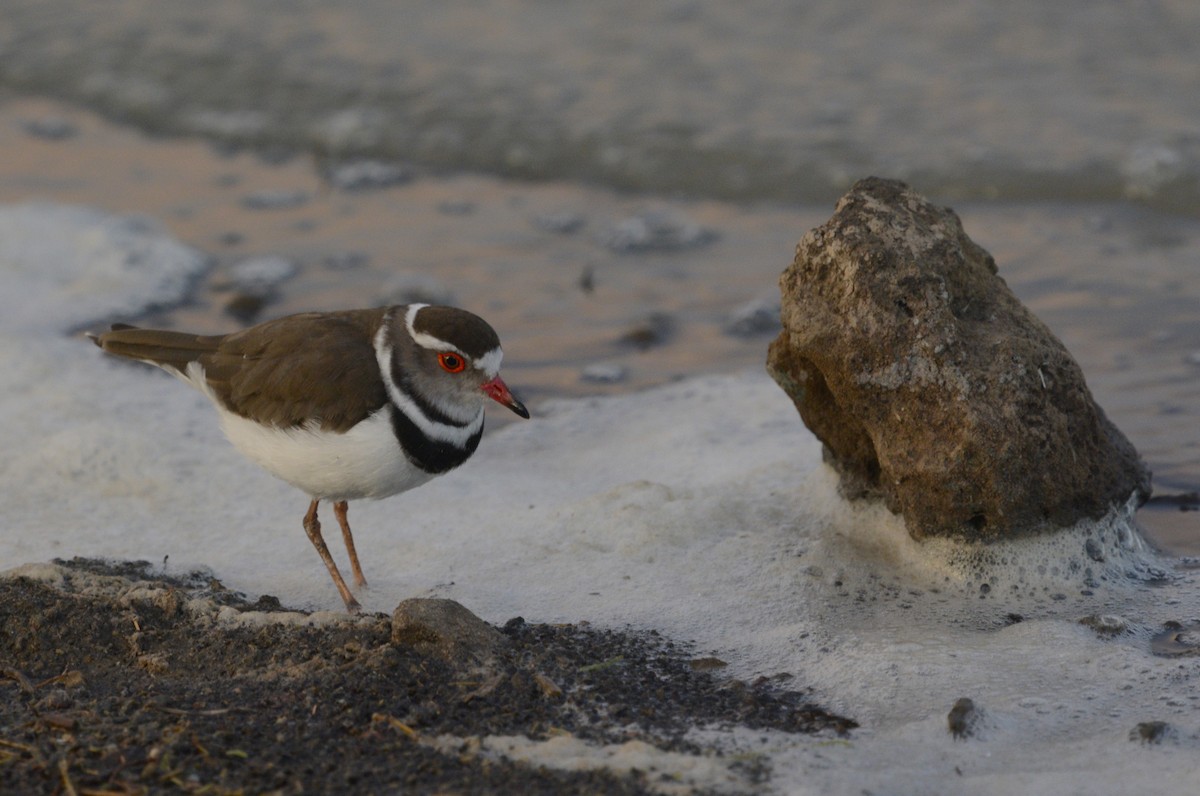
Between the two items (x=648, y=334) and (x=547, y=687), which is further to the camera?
(x=648, y=334)

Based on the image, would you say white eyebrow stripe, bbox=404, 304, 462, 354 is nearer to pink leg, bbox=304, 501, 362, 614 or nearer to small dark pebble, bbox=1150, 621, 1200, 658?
pink leg, bbox=304, 501, 362, 614

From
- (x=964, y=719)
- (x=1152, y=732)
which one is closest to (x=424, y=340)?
(x=964, y=719)

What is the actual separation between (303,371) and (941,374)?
6.55 ft

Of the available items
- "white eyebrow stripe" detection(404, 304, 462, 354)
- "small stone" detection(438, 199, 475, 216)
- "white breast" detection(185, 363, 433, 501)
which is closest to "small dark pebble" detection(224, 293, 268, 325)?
"small stone" detection(438, 199, 475, 216)

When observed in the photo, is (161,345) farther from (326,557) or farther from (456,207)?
(456,207)

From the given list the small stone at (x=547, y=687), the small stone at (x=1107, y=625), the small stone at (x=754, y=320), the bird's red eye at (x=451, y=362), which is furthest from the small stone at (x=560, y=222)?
the small stone at (x=547, y=687)

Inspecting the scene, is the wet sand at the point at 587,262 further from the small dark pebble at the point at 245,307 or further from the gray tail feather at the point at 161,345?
the gray tail feather at the point at 161,345

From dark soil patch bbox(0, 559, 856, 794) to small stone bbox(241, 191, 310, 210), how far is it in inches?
183

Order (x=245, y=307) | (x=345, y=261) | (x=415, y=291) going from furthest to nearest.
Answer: (x=345, y=261) < (x=415, y=291) < (x=245, y=307)

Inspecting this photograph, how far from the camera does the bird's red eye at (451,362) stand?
4.36 m

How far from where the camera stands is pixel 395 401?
4266 mm

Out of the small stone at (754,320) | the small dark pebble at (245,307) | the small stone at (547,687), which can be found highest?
the small stone at (754,320)

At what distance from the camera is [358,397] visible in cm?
425

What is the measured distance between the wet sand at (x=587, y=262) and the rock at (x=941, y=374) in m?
0.85
